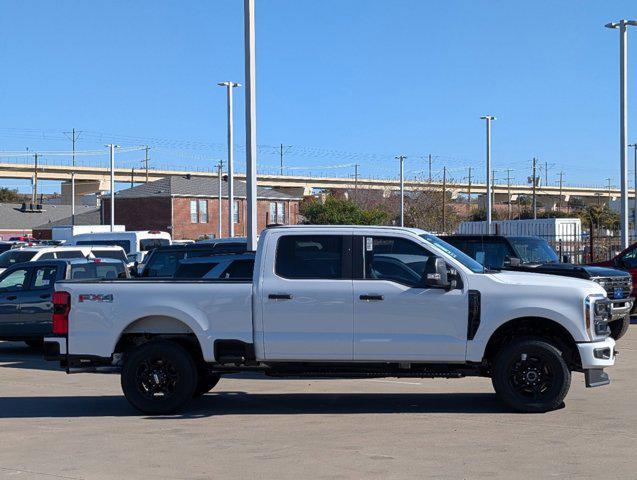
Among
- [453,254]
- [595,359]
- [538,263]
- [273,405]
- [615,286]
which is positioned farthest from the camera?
[538,263]

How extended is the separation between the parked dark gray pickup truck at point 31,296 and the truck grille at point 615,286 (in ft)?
28.9

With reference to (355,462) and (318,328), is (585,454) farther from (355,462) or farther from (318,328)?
(318,328)

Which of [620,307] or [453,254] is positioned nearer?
[453,254]

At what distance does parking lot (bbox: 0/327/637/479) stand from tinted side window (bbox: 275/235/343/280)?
65.0 inches

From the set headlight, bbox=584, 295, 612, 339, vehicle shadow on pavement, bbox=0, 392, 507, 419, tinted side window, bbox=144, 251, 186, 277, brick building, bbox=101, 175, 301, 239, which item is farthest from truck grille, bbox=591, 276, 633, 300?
brick building, bbox=101, 175, 301, 239

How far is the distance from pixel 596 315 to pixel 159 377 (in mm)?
5038

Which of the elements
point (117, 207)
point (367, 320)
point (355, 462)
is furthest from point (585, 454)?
point (117, 207)

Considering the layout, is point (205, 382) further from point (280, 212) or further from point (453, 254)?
point (280, 212)

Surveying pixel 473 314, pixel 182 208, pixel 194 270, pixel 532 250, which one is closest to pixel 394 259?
pixel 473 314

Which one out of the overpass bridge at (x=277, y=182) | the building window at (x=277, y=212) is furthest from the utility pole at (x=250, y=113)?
the overpass bridge at (x=277, y=182)

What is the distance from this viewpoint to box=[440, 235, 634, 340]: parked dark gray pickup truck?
56.1 feet

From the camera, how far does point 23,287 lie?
57.9 ft

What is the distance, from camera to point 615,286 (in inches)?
697

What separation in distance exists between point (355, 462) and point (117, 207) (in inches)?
2854
